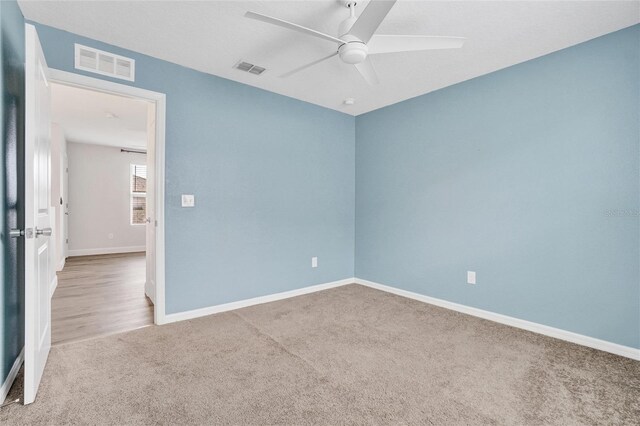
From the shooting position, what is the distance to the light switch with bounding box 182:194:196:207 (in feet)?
9.89

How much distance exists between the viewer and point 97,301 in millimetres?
3588

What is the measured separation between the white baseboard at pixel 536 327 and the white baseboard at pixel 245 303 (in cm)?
90

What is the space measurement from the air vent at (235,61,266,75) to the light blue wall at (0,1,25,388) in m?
1.52

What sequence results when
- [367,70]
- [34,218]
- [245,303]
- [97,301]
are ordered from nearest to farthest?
1. [34,218]
2. [367,70]
3. [245,303]
4. [97,301]

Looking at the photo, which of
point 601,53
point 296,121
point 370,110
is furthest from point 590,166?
point 296,121

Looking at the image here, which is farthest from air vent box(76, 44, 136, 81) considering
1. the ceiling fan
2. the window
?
the window

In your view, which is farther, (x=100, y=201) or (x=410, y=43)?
(x=100, y=201)

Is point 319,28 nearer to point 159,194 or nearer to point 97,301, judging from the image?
point 159,194

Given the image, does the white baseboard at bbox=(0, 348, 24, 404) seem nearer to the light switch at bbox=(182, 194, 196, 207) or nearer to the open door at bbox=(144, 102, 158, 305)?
the open door at bbox=(144, 102, 158, 305)

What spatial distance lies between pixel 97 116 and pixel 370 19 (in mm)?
4822

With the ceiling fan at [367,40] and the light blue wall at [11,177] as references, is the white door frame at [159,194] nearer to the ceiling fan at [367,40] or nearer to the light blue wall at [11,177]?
the light blue wall at [11,177]

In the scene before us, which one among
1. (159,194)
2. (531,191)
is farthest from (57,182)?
(531,191)

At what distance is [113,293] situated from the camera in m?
3.93

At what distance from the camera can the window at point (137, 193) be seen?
754cm
